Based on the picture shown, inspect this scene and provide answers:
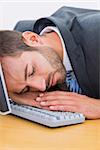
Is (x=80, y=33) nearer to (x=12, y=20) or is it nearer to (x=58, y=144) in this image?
(x=58, y=144)

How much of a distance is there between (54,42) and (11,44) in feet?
0.46

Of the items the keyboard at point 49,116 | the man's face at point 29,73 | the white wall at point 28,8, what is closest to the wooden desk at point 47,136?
the keyboard at point 49,116

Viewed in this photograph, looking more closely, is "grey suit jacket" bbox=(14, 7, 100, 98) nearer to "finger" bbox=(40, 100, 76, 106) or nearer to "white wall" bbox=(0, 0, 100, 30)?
"finger" bbox=(40, 100, 76, 106)

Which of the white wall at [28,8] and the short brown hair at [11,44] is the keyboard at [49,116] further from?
the white wall at [28,8]

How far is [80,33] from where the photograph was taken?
0.90 m

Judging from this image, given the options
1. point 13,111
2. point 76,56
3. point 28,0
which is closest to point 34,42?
point 76,56

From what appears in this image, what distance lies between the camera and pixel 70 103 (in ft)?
2.43

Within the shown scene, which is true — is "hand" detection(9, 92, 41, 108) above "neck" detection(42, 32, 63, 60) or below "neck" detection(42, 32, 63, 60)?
below

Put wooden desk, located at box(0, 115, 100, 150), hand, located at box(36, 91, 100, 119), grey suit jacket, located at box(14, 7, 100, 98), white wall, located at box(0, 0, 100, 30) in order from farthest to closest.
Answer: white wall, located at box(0, 0, 100, 30) < grey suit jacket, located at box(14, 7, 100, 98) < hand, located at box(36, 91, 100, 119) < wooden desk, located at box(0, 115, 100, 150)

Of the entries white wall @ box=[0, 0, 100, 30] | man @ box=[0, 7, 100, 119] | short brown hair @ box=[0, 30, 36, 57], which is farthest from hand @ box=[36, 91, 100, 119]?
white wall @ box=[0, 0, 100, 30]

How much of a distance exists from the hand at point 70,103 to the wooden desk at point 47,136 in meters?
0.03

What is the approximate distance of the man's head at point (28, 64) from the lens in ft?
2.58

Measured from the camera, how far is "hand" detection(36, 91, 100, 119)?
2.37 feet

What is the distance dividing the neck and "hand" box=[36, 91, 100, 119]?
0.53ft
